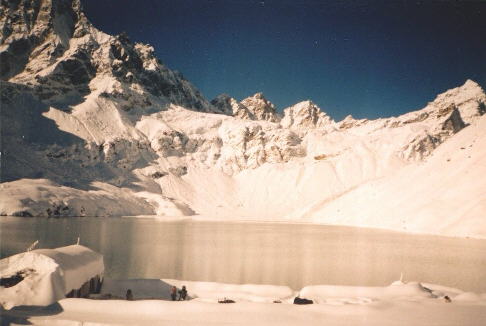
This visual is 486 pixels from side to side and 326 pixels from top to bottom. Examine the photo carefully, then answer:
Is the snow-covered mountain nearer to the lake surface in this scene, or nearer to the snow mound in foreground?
the lake surface

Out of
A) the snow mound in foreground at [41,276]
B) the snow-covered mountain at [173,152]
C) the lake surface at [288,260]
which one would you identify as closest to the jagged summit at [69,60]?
the snow-covered mountain at [173,152]

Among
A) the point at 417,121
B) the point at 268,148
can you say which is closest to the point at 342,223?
the point at 268,148

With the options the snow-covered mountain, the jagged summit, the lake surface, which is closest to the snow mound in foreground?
the lake surface

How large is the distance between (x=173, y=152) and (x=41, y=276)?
435 ft

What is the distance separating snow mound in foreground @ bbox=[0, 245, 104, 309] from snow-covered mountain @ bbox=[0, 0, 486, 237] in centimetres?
5021

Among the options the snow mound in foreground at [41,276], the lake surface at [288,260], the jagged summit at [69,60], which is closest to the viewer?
the snow mound in foreground at [41,276]

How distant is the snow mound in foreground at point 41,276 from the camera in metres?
14.9

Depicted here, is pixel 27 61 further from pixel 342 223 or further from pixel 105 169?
pixel 342 223

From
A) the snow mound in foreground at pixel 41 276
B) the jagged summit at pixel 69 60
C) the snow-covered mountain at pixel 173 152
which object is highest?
the jagged summit at pixel 69 60

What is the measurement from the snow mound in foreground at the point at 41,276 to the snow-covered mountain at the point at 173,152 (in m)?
50.2

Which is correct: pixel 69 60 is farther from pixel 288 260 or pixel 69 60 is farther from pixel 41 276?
pixel 41 276

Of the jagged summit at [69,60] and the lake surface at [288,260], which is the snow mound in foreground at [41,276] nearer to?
the lake surface at [288,260]

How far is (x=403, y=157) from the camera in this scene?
125438mm

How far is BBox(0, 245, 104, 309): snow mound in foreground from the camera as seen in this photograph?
14898 millimetres
